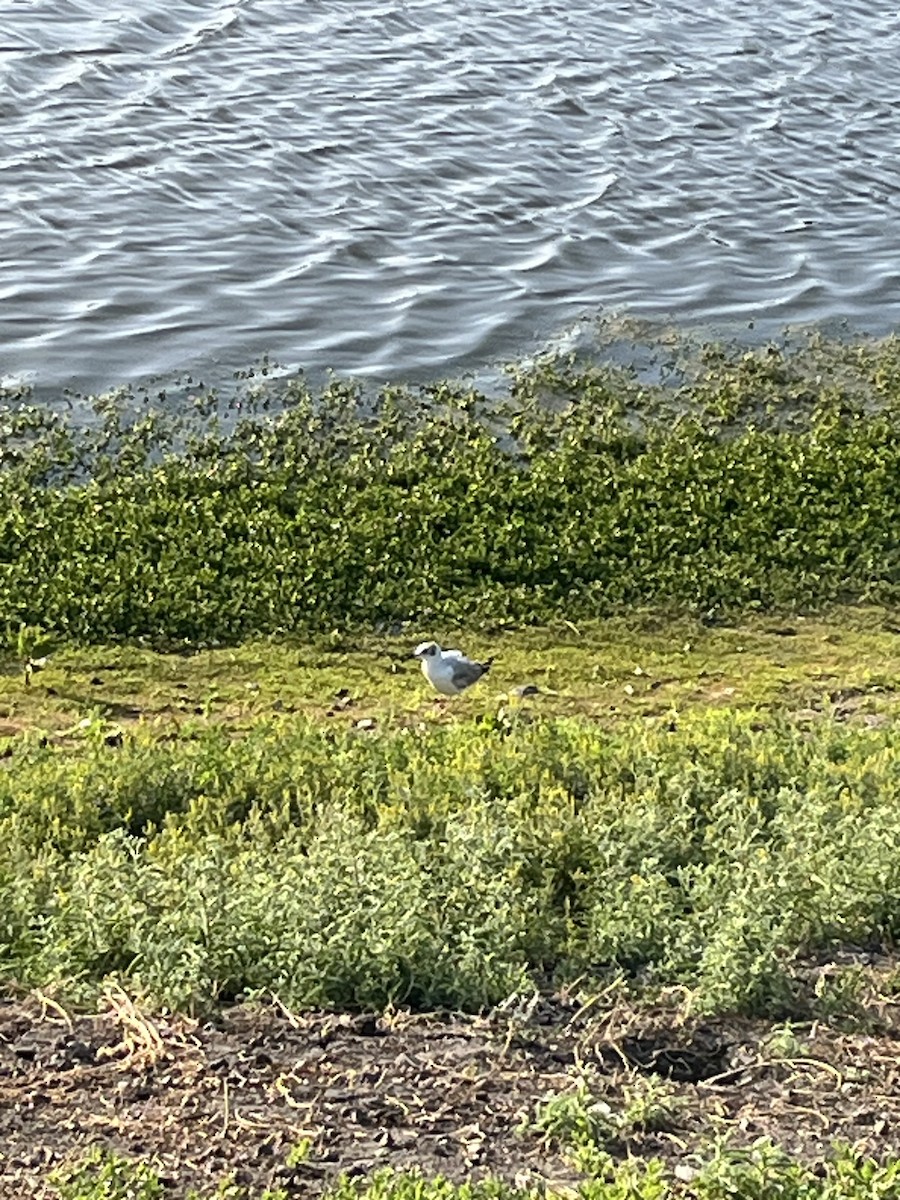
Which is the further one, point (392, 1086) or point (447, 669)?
point (447, 669)

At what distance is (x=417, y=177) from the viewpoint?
728 inches

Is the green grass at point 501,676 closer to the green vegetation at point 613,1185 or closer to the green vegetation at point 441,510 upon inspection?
the green vegetation at point 441,510

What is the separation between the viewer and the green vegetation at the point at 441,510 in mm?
11023

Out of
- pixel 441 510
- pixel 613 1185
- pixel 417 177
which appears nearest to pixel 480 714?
pixel 441 510

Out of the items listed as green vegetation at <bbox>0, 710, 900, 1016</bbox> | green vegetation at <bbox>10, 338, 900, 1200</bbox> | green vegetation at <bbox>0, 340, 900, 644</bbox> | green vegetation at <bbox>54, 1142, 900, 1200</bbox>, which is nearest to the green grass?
green vegetation at <bbox>10, 338, 900, 1200</bbox>

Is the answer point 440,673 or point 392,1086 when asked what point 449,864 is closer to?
point 392,1086

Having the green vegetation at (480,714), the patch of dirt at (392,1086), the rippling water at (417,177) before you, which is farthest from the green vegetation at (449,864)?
the rippling water at (417,177)

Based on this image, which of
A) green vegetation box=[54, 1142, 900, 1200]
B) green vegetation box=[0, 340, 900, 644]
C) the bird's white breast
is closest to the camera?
green vegetation box=[54, 1142, 900, 1200]

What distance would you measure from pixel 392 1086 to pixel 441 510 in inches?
270

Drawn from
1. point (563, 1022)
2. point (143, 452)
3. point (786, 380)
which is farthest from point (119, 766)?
point (786, 380)

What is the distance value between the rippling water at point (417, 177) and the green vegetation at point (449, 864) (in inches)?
265

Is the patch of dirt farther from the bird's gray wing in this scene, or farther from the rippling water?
the rippling water

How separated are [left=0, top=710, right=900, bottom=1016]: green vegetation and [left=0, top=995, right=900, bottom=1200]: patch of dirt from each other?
18 cm

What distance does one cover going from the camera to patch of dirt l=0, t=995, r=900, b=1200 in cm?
505
